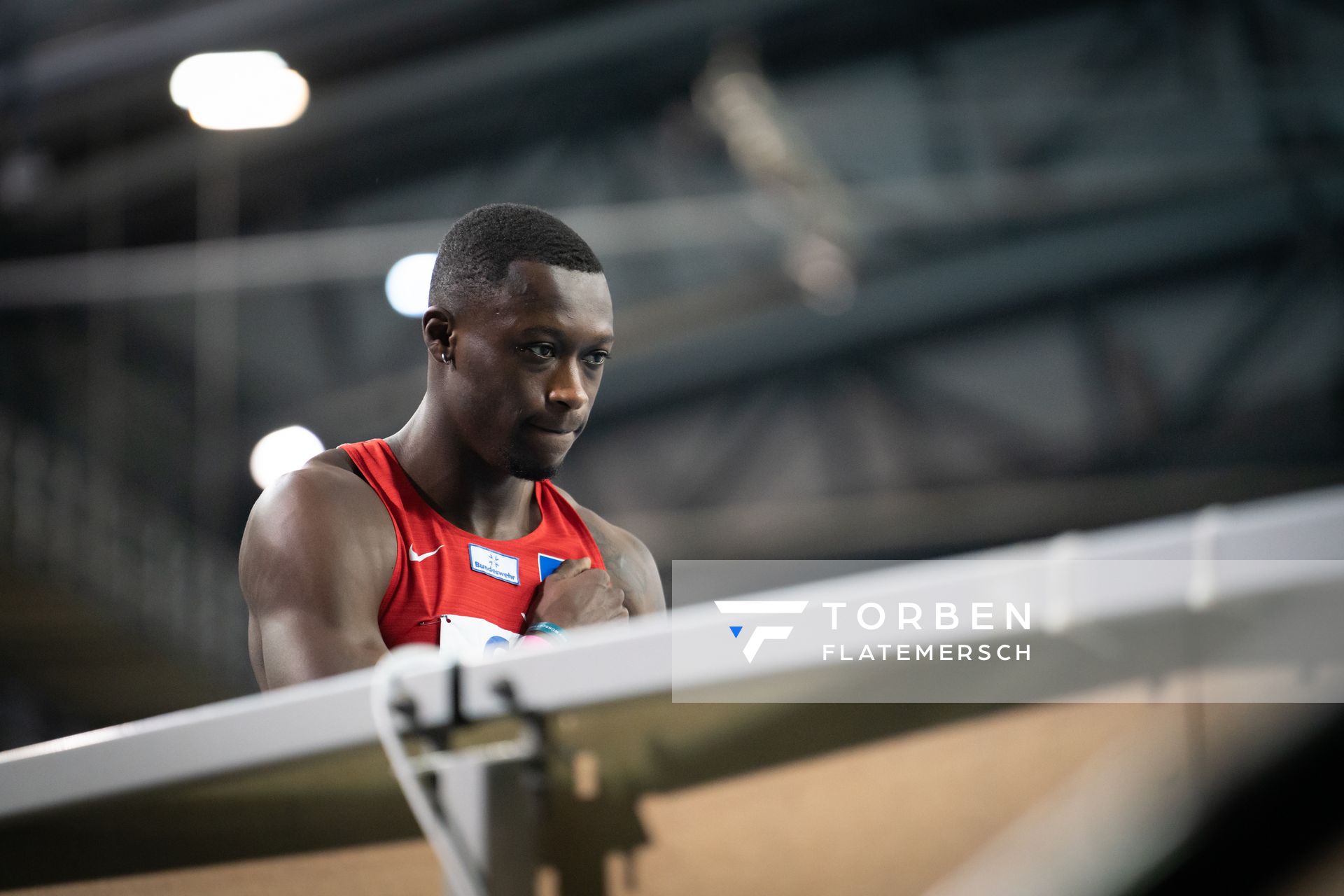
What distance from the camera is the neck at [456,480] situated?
1.17 metres

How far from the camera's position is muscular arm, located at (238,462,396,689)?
102 cm

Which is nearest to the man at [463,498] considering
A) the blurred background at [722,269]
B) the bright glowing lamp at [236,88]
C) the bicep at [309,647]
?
the bicep at [309,647]

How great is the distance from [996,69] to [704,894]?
619 centimetres

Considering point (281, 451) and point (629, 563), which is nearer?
point (629, 563)

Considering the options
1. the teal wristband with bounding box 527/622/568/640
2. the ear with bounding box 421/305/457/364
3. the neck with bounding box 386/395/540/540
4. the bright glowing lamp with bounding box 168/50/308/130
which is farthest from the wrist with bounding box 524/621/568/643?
the bright glowing lamp with bounding box 168/50/308/130

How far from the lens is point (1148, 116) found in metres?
6.00

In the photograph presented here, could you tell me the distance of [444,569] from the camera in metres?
1.14

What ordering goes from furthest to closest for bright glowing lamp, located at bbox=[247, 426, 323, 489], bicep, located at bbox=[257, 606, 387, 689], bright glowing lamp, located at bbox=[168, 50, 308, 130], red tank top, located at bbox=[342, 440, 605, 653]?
bright glowing lamp, located at bbox=[168, 50, 308, 130], bright glowing lamp, located at bbox=[247, 426, 323, 489], red tank top, located at bbox=[342, 440, 605, 653], bicep, located at bbox=[257, 606, 387, 689]

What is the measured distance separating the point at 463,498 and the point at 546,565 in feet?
0.32

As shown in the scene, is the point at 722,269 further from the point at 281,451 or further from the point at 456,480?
the point at 456,480

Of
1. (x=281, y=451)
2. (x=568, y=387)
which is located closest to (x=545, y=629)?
(x=568, y=387)

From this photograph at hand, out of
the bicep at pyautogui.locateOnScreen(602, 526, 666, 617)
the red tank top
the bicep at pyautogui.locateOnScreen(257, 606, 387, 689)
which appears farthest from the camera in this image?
the bicep at pyautogui.locateOnScreen(602, 526, 666, 617)

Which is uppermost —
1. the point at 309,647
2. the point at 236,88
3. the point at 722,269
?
the point at 722,269

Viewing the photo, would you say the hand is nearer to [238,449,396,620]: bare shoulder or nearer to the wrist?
the wrist
